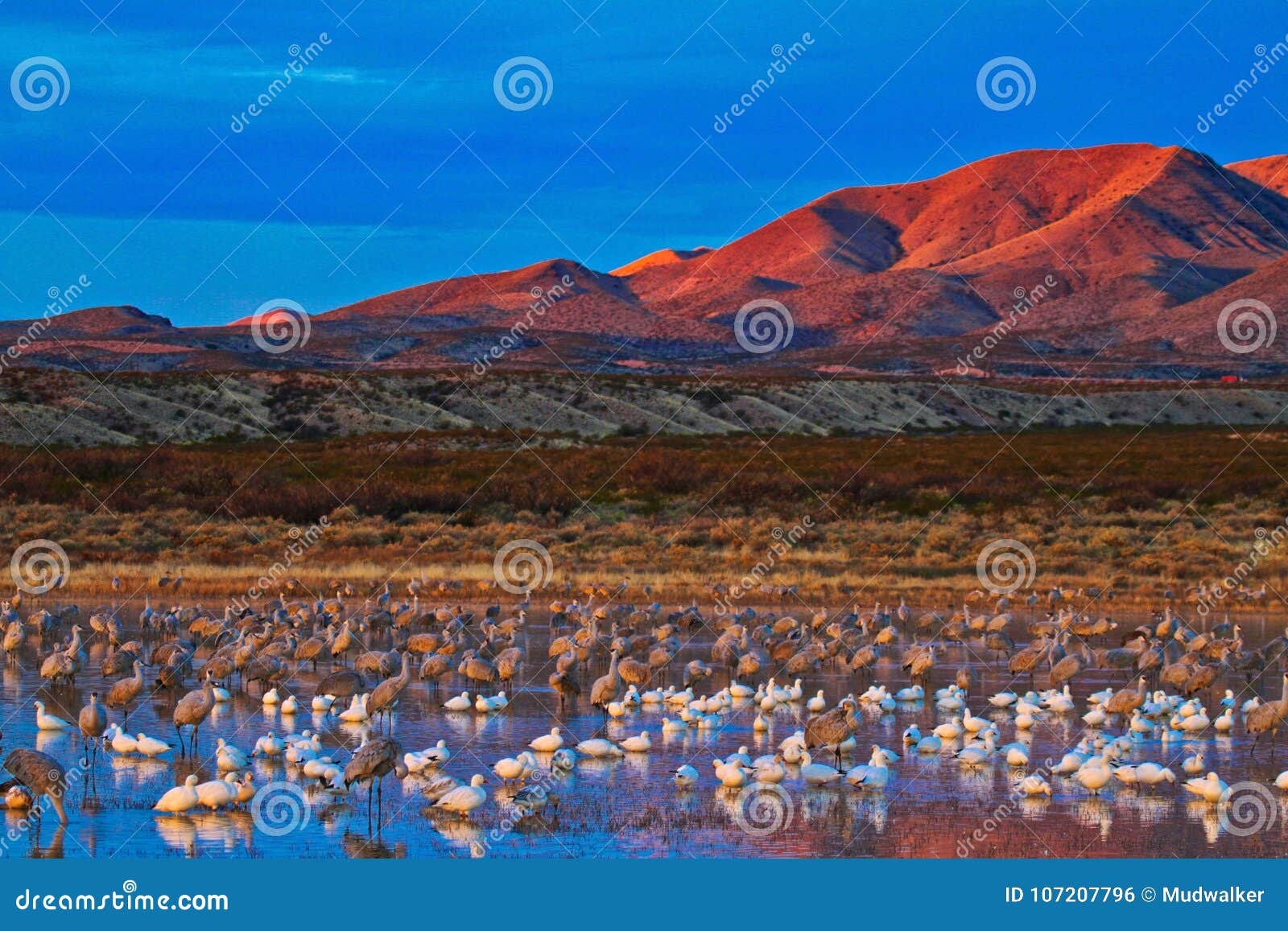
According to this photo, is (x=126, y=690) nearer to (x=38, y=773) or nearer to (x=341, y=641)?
(x=38, y=773)

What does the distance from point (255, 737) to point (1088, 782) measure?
8.06m

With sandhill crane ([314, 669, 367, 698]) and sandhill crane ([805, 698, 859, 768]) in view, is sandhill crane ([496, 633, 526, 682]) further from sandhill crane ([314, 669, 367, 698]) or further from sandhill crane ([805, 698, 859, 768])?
sandhill crane ([805, 698, 859, 768])

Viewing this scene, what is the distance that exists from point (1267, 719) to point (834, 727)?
450 cm

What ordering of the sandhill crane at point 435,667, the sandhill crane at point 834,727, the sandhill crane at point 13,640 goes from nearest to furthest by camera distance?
the sandhill crane at point 834,727, the sandhill crane at point 435,667, the sandhill crane at point 13,640

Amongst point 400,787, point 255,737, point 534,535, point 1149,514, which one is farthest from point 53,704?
point 1149,514

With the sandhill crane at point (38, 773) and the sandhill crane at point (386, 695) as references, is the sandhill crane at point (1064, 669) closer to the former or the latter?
the sandhill crane at point (386, 695)

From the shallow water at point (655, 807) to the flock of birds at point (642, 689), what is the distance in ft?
0.52

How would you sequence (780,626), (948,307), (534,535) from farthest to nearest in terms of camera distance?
1. (948,307)
2. (534,535)
3. (780,626)

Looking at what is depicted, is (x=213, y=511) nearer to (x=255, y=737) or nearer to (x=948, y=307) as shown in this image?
(x=255, y=737)

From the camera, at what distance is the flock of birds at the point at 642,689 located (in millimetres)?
13562

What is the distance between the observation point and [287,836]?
11609 mm

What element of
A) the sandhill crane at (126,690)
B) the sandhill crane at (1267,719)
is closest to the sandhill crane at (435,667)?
the sandhill crane at (126,690)

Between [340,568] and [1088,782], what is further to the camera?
[340,568]

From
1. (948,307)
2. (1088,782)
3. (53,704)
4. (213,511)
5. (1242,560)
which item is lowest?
(1088,782)
